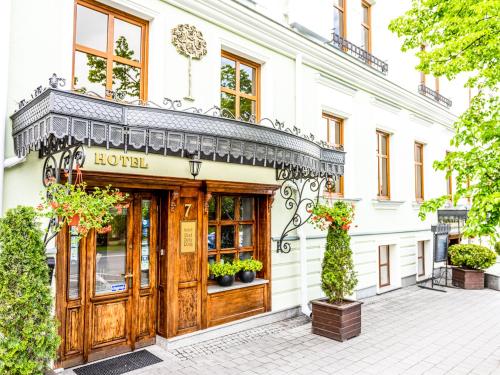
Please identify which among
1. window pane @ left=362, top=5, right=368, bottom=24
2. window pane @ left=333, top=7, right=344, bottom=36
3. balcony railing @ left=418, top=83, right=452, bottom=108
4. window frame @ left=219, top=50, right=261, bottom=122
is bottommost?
window frame @ left=219, top=50, right=261, bottom=122

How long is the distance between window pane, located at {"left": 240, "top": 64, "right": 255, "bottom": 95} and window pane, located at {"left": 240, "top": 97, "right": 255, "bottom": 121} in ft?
0.57

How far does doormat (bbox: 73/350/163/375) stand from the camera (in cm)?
488

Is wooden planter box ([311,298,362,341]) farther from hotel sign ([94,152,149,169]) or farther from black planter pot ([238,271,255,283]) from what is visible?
hotel sign ([94,152,149,169])

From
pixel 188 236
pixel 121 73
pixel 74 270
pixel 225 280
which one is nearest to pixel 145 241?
pixel 188 236

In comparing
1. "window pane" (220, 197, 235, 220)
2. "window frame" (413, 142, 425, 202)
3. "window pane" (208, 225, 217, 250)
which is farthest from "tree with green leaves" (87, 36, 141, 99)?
"window frame" (413, 142, 425, 202)

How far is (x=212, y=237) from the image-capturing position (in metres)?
6.45

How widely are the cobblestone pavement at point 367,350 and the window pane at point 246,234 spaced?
58.9 inches

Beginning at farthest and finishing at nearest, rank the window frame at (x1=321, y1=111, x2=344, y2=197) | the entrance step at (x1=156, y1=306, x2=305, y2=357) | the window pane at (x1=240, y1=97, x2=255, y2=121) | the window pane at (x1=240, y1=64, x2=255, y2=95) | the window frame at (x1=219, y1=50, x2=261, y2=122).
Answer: the window frame at (x1=321, y1=111, x2=344, y2=197) < the window pane at (x1=240, y1=64, x2=255, y2=95) < the window pane at (x1=240, y1=97, x2=255, y2=121) < the window frame at (x1=219, y1=50, x2=261, y2=122) < the entrance step at (x1=156, y1=306, x2=305, y2=357)

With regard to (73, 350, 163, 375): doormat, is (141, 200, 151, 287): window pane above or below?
above

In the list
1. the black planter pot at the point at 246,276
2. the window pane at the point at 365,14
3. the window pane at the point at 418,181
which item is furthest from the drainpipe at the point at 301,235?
the window pane at the point at 418,181

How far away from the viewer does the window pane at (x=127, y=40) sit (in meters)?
5.41

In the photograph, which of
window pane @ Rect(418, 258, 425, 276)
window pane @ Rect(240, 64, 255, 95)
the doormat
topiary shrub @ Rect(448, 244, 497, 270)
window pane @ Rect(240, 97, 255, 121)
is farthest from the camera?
window pane @ Rect(418, 258, 425, 276)

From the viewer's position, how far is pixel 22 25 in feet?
14.6

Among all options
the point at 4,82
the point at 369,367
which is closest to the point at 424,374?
the point at 369,367
